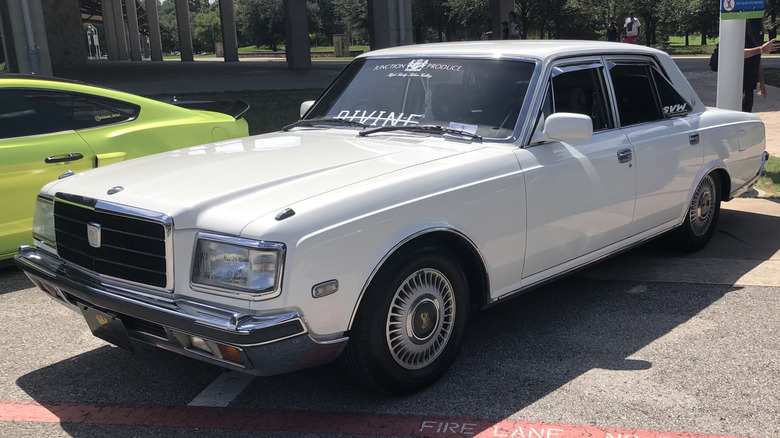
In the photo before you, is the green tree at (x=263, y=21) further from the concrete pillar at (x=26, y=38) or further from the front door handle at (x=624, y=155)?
the front door handle at (x=624, y=155)

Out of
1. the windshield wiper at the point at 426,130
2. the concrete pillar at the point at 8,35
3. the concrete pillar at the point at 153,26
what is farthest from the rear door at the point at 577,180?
the concrete pillar at the point at 153,26

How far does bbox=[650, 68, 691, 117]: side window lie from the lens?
5.39 m

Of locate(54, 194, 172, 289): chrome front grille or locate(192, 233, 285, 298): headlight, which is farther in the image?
locate(54, 194, 172, 289): chrome front grille

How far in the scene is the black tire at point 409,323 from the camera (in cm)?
337

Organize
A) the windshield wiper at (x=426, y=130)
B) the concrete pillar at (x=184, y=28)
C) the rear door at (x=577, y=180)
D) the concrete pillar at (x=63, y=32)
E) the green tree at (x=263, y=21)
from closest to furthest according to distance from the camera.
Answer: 1. the rear door at (x=577, y=180)
2. the windshield wiper at (x=426, y=130)
3. the concrete pillar at (x=63, y=32)
4. the concrete pillar at (x=184, y=28)
5. the green tree at (x=263, y=21)

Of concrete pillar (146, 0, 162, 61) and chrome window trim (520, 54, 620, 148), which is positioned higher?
concrete pillar (146, 0, 162, 61)

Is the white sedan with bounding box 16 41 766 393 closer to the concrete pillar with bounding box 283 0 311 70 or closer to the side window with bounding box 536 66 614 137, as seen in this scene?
the side window with bounding box 536 66 614 137

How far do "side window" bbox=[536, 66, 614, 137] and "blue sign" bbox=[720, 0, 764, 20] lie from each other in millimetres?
3467

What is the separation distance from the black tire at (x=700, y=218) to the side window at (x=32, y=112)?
195 inches

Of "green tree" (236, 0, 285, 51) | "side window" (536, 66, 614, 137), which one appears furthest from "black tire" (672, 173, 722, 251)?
"green tree" (236, 0, 285, 51)

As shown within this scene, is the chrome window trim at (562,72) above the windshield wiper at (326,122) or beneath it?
above

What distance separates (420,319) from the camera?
3631 millimetres

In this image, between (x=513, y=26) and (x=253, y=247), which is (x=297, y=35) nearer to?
(x=513, y=26)

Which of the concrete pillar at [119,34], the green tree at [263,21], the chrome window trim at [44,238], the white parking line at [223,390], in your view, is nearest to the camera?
the white parking line at [223,390]
